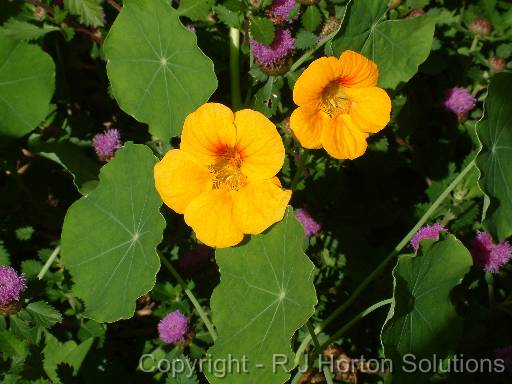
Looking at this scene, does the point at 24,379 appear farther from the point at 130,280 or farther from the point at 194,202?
the point at 194,202

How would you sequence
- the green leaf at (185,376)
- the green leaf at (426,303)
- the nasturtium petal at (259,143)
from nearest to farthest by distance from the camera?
the nasturtium petal at (259,143), the green leaf at (426,303), the green leaf at (185,376)

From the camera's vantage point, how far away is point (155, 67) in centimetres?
190

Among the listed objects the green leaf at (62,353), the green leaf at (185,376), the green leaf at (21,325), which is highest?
the green leaf at (21,325)

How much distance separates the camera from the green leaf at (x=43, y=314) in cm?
183

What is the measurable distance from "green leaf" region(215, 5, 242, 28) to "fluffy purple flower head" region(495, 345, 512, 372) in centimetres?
165

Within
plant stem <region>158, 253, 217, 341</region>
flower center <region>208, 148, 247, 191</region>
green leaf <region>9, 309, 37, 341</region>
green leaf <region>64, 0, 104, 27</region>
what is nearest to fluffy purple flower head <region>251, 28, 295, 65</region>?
flower center <region>208, 148, 247, 191</region>

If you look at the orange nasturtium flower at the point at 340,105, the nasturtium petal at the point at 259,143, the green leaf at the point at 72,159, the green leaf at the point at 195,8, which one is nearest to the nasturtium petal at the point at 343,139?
the orange nasturtium flower at the point at 340,105

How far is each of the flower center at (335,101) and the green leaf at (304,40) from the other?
11.9 inches

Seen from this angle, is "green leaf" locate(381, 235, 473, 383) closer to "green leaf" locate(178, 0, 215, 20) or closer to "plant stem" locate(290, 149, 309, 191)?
"plant stem" locate(290, 149, 309, 191)

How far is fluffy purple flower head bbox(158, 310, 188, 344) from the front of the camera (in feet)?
7.06

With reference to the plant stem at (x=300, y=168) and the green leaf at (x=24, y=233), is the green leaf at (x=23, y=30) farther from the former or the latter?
the plant stem at (x=300, y=168)

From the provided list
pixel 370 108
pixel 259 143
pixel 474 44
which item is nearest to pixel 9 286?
pixel 259 143

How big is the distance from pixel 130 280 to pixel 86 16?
103 centimetres

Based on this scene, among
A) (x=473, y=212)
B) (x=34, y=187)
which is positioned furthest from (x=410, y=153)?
(x=34, y=187)
